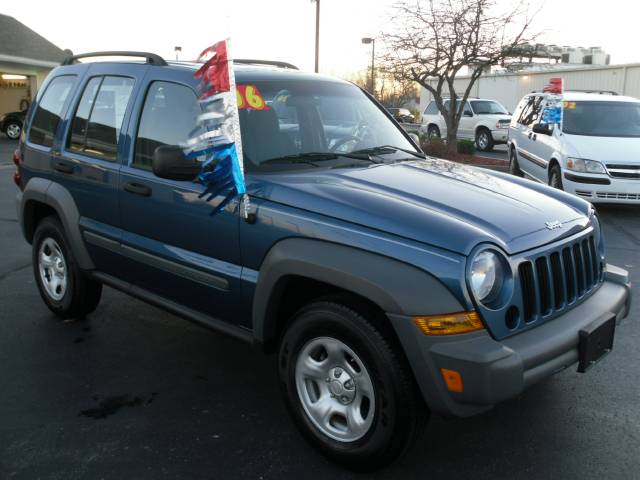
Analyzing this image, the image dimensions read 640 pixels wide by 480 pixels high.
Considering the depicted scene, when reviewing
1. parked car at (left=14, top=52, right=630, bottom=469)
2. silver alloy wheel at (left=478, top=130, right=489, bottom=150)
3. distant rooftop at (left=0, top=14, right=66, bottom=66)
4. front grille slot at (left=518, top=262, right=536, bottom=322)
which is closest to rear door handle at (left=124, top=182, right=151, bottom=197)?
parked car at (left=14, top=52, right=630, bottom=469)

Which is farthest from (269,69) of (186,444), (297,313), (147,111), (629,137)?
(629,137)

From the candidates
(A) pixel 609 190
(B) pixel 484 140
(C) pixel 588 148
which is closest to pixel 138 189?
(A) pixel 609 190

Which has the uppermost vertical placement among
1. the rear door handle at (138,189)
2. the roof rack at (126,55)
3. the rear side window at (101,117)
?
the roof rack at (126,55)

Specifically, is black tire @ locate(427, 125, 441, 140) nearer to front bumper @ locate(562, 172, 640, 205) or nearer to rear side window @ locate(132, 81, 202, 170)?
front bumper @ locate(562, 172, 640, 205)

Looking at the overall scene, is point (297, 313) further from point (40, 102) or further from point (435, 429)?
point (40, 102)

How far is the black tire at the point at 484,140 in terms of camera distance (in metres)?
20.4

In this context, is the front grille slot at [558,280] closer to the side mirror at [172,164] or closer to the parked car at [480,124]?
the side mirror at [172,164]

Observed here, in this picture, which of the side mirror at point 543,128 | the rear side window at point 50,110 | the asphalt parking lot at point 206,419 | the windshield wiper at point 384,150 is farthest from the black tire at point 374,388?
the side mirror at point 543,128

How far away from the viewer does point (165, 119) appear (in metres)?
3.75

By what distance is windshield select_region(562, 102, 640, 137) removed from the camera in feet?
31.9

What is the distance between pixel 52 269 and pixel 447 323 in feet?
11.4

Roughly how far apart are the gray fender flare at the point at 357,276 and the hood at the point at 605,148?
23.9 ft

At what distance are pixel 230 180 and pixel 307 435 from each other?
131 cm

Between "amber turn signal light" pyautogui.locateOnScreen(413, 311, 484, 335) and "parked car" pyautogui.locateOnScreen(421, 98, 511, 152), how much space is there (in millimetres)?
18071
